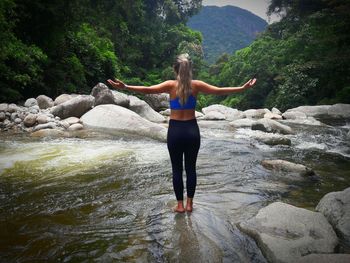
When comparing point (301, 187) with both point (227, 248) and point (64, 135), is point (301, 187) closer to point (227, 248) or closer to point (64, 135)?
point (227, 248)

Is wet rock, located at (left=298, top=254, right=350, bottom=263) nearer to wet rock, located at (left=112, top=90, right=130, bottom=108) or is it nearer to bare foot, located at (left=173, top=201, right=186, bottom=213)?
bare foot, located at (left=173, top=201, right=186, bottom=213)

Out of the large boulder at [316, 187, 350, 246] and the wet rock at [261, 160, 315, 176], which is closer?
the large boulder at [316, 187, 350, 246]

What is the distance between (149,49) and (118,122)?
2386 cm

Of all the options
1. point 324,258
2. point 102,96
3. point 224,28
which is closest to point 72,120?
point 102,96

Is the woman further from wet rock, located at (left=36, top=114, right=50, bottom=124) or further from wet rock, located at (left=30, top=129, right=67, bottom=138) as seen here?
wet rock, located at (left=36, top=114, right=50, bottom=124)

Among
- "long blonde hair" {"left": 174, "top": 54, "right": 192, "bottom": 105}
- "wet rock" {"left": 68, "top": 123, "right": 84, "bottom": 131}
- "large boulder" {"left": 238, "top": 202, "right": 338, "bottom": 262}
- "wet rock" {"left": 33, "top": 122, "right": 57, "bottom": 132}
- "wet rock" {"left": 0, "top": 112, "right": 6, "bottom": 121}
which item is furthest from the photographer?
"wet rock" {"left": 0, "top": 112, "right": 6, "bottom": 121}

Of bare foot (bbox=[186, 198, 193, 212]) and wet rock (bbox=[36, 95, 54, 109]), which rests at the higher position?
wet rock (bbox=[36, 95, 54, 109])

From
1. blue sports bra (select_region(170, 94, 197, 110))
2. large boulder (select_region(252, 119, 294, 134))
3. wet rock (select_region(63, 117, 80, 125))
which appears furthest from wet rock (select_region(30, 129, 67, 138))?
large boulder (select_region(252, 119, 294, 134))

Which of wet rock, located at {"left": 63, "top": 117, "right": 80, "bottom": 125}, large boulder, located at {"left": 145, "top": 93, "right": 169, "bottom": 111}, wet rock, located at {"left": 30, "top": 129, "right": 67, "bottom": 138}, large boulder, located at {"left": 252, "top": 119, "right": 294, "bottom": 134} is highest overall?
large boulder, located at {"left": 145, "top": 93, "right": 169, "bottom": 111}

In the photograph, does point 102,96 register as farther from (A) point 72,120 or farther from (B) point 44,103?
(B) point 44,103

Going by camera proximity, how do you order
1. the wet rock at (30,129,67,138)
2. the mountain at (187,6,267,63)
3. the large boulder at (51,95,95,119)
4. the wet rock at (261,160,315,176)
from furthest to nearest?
1. the mountain at (187,6,267,63)
2. the large boulder at (51,95,95,119)
3. the wet rock at (30,129,67,138)
4. the wet rock at (261,160,315,176)

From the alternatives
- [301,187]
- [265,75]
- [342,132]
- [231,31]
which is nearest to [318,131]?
[342,132]

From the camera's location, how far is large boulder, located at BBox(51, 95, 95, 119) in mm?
11703

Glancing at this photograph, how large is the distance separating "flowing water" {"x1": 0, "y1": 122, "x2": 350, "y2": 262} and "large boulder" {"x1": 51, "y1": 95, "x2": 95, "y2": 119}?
128 inches
